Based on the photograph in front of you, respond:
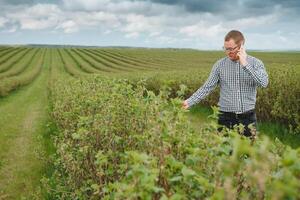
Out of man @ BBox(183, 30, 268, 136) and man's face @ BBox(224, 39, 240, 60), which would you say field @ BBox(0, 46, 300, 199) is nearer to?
man @ BBox(183, 30, 268, 136)

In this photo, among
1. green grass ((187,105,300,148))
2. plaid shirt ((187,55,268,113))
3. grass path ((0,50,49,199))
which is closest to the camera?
plaid shirt ((187,55,268,113))

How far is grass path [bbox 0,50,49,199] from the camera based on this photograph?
9.50 m

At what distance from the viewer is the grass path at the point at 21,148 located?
9.50 metres

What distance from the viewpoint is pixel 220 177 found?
11.0 ft

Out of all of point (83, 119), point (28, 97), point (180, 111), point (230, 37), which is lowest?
point (28, 97)

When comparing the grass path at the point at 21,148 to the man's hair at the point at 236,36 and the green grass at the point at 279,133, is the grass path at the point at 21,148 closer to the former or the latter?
the green grass at the point at 279,133

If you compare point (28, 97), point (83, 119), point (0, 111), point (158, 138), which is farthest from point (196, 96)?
point (28, 97)

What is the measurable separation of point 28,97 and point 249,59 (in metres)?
25.1

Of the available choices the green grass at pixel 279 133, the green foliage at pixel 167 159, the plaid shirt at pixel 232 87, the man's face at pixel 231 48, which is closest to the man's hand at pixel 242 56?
the man's face at pixel 231 48

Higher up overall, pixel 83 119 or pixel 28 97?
pixel 83 119

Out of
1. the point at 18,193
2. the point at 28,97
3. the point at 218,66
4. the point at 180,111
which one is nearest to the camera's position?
the point at 180,111

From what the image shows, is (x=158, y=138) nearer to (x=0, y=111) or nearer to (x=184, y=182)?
(x=184, y=182)

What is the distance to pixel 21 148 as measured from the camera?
13.4m

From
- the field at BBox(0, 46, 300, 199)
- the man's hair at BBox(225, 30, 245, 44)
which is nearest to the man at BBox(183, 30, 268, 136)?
the man's hair at BBox(225, 30, 245, 44)
